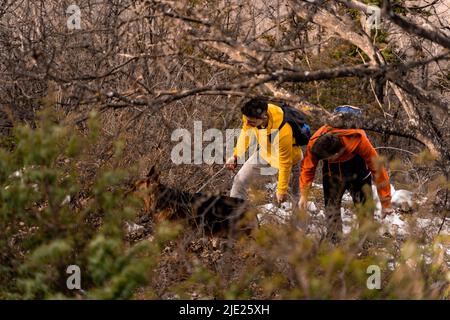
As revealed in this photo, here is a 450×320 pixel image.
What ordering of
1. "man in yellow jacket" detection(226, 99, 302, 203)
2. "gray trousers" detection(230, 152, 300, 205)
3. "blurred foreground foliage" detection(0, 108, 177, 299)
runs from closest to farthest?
"blurred foreground foliage" detection(0, 108, 177, 299), "man in yellow jacket" detection(226, 99, 302, 203), "gray trousers" detection(230, 152, 300, 205)

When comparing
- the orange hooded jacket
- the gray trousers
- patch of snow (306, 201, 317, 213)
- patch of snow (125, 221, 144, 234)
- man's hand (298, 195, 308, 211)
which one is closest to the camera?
man's hand (298, 195, 308, 211)

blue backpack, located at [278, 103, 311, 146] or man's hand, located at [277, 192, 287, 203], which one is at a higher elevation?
blue backpack, located at [278, 103, 311, 146]

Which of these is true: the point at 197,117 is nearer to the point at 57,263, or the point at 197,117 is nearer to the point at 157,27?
the point at 157,27

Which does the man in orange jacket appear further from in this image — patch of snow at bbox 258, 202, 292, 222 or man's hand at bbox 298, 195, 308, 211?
patch of snow at bbox 258, 202, 292, 222

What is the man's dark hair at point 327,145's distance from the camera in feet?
19.0

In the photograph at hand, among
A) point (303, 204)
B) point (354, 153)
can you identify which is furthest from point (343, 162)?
point (303, 204)

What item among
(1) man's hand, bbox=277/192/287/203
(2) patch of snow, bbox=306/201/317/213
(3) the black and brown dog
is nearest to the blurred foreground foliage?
(2) patch of snow, bbox=306/201/317/213

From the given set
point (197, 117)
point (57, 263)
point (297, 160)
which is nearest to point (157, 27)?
point (197, 117)

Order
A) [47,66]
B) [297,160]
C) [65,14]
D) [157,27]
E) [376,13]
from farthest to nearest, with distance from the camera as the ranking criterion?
[65,14] → [157,27] → [297,160] → [376,13] → [47,66]

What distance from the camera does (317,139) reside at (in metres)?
5.86

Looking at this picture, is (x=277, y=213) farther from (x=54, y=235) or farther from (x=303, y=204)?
(x=54, y=235)

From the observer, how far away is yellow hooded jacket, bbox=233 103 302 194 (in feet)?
19.6

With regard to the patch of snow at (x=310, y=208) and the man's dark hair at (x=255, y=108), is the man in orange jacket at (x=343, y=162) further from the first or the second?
the man's dark hair at (x=255, y=108)
